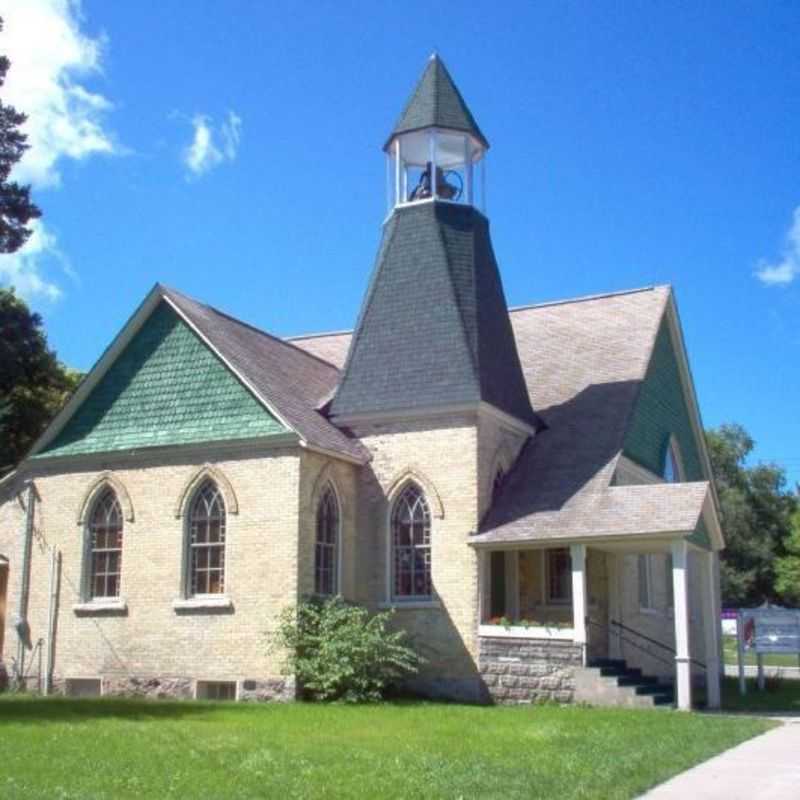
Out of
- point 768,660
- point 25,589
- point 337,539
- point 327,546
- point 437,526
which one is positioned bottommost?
point 768,660

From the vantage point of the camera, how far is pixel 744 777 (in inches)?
453

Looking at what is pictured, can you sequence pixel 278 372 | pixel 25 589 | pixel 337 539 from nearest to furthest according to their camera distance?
pixel 337 539
pixel 25 589
pixel 278 372

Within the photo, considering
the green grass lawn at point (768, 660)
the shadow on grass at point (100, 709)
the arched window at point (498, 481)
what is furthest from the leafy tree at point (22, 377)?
the green grass lawn at point (768, 660)

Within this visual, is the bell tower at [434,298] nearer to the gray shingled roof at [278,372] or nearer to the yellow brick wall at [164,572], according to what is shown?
the gray shingled roof at [278,372]

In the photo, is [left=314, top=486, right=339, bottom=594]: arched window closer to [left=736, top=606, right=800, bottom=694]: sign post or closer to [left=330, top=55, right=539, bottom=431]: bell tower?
[left=330, top=55, right=539, bottom=431]: bell tower

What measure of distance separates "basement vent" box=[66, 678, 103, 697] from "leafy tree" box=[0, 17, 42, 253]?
8.89m

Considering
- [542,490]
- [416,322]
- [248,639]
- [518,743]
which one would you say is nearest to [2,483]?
[248,639]

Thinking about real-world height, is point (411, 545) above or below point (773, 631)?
above

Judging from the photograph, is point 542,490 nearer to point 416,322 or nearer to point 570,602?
point 570,602

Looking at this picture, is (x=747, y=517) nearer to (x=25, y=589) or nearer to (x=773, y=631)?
(x=773, y=631)

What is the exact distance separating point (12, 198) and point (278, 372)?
21.5 ft

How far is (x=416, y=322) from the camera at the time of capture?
77.6 feet

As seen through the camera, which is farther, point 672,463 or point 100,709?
point 672,463

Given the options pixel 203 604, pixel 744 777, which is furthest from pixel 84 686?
pixel 744 777
